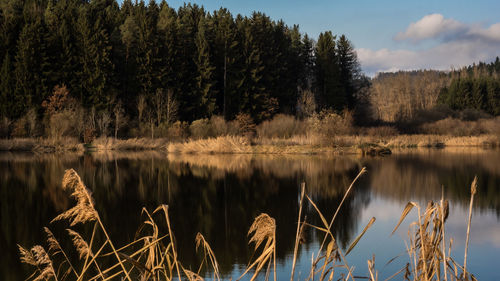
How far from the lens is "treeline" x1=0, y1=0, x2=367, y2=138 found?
34.8m

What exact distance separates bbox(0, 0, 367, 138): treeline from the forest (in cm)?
9

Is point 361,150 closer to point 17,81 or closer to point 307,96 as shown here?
point 307,96

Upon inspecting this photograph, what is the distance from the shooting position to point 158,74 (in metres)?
38.6

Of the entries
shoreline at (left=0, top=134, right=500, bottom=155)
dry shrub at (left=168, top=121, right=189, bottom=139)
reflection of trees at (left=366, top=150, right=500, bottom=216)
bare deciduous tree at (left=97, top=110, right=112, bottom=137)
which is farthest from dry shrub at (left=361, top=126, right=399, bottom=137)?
bare deciduous tree at (left=97, top=110, right=112, bottom=137)

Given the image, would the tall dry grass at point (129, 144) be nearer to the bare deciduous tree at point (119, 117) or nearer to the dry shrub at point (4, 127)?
the bare deciduous tree at point (119, 117)

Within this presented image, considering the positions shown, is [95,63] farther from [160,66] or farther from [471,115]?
[471,115]

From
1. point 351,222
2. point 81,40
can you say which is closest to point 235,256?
point 351,222

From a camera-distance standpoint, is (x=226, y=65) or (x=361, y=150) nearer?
(x=361, y=150)

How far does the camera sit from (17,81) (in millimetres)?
33406

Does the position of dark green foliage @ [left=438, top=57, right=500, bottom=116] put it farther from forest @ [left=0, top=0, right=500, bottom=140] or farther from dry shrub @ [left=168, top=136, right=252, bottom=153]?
dry shrub @ [left=168, top=136, right=252, bottom=153]

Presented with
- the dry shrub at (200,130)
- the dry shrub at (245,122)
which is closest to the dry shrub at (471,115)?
the dry shrub at (245,122)

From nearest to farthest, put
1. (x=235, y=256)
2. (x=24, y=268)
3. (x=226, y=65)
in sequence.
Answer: (x=24, y=268)
(x=235, y=256)
(x=226, y=65)

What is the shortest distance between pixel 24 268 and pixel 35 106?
30498 millimetres

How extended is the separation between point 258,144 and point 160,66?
14315 millimetres
